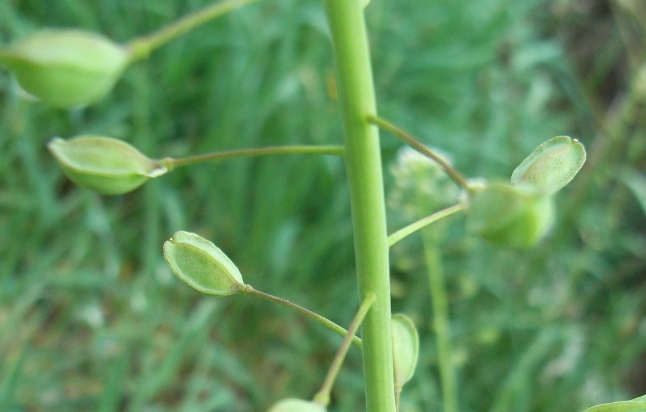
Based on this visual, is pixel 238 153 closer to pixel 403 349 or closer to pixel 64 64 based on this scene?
pixel 64 64

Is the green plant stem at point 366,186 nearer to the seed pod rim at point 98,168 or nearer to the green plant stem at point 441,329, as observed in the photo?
the seed pod rim at point 98,168

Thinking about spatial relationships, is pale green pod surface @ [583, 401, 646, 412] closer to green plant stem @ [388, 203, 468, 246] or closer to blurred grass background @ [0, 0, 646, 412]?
green plant stem @ [388, 203, 468, 246]

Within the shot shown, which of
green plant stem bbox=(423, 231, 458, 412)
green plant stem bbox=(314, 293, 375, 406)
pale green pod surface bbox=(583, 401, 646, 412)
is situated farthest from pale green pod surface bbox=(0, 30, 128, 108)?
green plant stem bbox=(423, 231, 458, 412)

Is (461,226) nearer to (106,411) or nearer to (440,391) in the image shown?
(440,391)

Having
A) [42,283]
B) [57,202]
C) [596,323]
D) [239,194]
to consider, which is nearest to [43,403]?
[42,283]

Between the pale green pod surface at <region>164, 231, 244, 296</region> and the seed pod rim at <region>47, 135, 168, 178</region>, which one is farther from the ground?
the seed pod rim at <region>47, 135, 168, 178</region>

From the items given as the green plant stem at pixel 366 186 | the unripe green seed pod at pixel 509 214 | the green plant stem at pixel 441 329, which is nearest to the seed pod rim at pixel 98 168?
the green plant stem at pixel 366 186
